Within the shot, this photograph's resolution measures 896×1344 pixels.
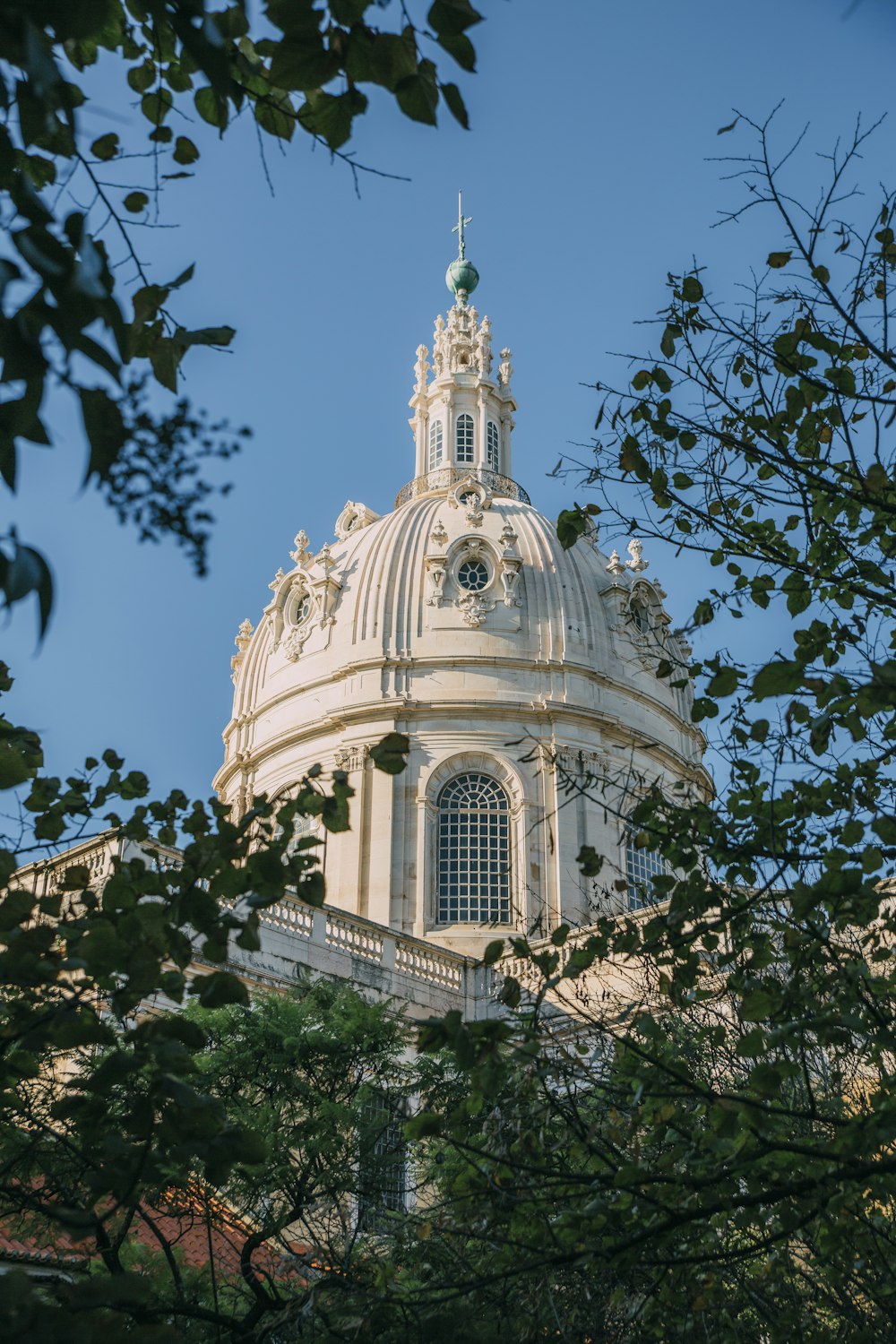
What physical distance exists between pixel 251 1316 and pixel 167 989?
4049mm

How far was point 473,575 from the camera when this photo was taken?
38.4 m

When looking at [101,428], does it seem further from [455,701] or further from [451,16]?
[455,701]

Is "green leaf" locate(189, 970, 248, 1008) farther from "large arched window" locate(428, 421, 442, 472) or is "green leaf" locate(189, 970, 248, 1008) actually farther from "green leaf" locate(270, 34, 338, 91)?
"large arched window" locate(428, 421, 442, 472)

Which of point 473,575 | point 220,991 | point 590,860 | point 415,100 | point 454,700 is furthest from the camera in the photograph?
point 473,575

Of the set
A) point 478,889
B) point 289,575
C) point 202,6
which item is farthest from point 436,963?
point 202,6

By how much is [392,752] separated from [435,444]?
4287cm

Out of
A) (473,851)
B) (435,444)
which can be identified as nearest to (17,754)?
(473,851)

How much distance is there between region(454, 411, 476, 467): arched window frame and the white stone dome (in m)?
4.87

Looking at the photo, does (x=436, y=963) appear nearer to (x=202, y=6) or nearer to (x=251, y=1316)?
(x=251, y=1316)

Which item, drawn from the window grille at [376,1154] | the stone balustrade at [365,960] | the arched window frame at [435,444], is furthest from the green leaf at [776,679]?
the arched window frame at [435,444]

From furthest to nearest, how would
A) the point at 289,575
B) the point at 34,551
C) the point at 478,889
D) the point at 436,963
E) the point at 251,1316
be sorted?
1. the point at 289,575
2. the point at 478,889
3. the point at 436,963
4. the point at 251,1316
5. the point at 34,551

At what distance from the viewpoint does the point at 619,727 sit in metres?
36.6

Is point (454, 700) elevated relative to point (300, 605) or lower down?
lower down

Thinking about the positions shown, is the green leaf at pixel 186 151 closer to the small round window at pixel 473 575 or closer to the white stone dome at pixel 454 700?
the white stone dome at pixel 454 700
